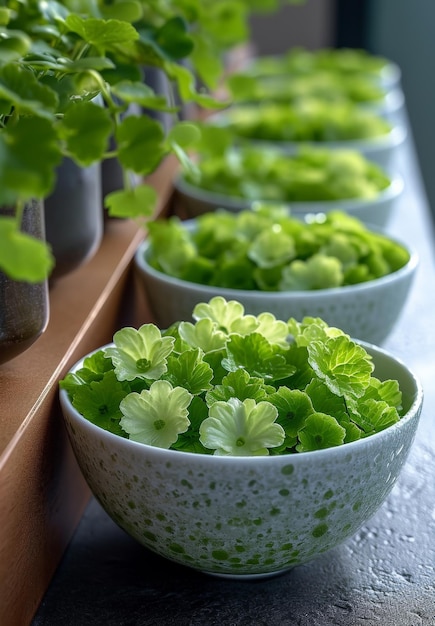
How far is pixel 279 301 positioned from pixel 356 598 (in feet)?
0.90

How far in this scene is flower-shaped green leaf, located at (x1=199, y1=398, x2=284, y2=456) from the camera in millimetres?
583

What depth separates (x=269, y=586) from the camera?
0.66 meters

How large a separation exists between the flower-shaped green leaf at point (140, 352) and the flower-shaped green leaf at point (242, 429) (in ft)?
0.20

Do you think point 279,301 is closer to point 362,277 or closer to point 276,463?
point 362,277

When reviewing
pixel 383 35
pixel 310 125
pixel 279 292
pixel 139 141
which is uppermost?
pixel 139 141

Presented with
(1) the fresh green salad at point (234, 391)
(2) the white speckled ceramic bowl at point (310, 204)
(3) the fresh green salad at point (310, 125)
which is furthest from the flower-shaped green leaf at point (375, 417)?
(3) the fresh green salad at point (310, 125)

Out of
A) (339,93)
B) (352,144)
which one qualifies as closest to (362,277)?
(352,144)

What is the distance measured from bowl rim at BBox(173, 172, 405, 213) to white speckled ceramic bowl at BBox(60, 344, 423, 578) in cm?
53

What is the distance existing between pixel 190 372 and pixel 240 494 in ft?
0.31

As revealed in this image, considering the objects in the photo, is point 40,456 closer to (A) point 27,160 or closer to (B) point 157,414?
(B) point 157,414

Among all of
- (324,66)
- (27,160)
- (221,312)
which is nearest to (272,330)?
(221,312)

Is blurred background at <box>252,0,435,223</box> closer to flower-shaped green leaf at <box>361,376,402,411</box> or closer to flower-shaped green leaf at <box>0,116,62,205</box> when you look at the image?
flower-shaped green leaf at <box>361,376,402,411</box>

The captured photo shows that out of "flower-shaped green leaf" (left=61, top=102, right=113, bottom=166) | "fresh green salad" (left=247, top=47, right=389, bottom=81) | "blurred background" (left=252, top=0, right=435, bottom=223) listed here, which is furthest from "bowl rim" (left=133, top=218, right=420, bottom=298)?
"blurred background" (left=252, top=0, right=435, bottom=223)

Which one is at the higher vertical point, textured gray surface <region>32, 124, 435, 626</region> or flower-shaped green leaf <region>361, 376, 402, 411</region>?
flower-shaped green leaf <region>361, 376, 402, 411</region>
